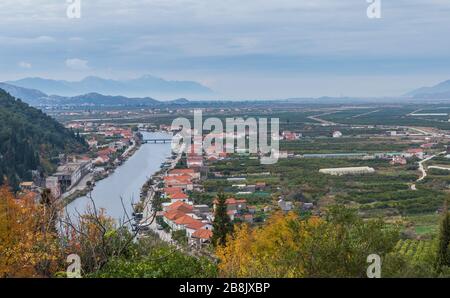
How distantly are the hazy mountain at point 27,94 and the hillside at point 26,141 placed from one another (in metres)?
33.7

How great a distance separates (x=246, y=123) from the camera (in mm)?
45562

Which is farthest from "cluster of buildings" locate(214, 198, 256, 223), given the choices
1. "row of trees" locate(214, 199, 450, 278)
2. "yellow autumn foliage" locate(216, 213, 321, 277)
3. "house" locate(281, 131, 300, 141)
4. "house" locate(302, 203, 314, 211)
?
"house" locate(281, 131, 300, 141)

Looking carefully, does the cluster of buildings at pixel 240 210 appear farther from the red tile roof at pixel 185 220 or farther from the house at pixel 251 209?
the red tile roof at pixel 185 220

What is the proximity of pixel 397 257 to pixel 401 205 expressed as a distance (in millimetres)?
13983

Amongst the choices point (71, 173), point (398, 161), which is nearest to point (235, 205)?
point (71, 173)

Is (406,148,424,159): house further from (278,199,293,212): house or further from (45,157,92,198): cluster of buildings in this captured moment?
(45,157,92,198): cluster of buildings

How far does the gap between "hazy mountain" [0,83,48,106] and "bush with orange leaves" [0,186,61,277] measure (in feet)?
205

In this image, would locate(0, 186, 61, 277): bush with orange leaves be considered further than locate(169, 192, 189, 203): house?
No

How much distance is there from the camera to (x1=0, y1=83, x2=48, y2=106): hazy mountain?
66438 mm

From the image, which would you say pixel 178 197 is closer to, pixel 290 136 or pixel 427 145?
pixel 427 145

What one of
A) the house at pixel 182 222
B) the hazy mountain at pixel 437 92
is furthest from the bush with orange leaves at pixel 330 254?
the hazy mountain at pixel 437 92

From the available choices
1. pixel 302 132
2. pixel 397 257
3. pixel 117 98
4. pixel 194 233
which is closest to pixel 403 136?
pixel 302 132

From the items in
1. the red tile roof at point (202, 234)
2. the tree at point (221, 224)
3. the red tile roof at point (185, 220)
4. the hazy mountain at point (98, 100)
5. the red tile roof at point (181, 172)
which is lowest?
the red tile roof at point (185, 220)

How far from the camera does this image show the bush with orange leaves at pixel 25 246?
5.25 m
